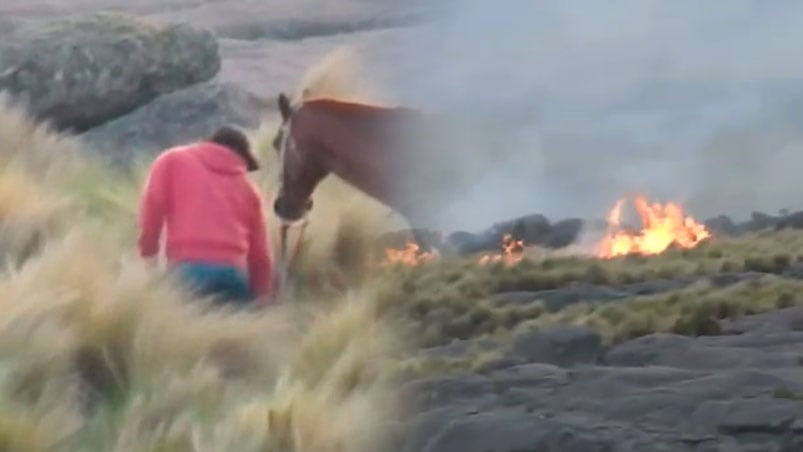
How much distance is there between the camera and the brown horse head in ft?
13.0

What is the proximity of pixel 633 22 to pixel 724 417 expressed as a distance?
168 centimetres

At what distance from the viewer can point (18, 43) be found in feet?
16.0

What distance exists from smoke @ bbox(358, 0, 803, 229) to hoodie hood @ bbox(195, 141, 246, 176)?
438mm

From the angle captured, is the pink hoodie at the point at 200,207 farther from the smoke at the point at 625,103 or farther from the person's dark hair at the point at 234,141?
the smoke at the point at 625,103

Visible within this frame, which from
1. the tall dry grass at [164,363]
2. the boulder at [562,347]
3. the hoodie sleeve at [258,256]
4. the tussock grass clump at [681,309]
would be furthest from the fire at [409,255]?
the boulder at [562,347]

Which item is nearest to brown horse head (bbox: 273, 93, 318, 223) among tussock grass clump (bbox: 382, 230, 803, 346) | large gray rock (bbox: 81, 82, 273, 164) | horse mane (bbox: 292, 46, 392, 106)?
horse mane (bbox: 292, 46, 392, 106)

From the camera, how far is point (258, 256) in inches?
143

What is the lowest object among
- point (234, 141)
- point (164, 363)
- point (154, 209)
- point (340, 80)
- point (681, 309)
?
point (164, 363)

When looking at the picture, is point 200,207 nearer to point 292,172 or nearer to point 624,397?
point 292,172

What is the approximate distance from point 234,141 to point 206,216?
0.19 meters

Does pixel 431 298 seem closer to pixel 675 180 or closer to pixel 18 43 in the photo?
pixel 675 180

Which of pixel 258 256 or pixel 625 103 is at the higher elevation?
pixel 625 103

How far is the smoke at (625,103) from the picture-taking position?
3354mm

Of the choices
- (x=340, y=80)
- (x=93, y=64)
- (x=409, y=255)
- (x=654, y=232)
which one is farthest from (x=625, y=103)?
(x=93, y=64)
